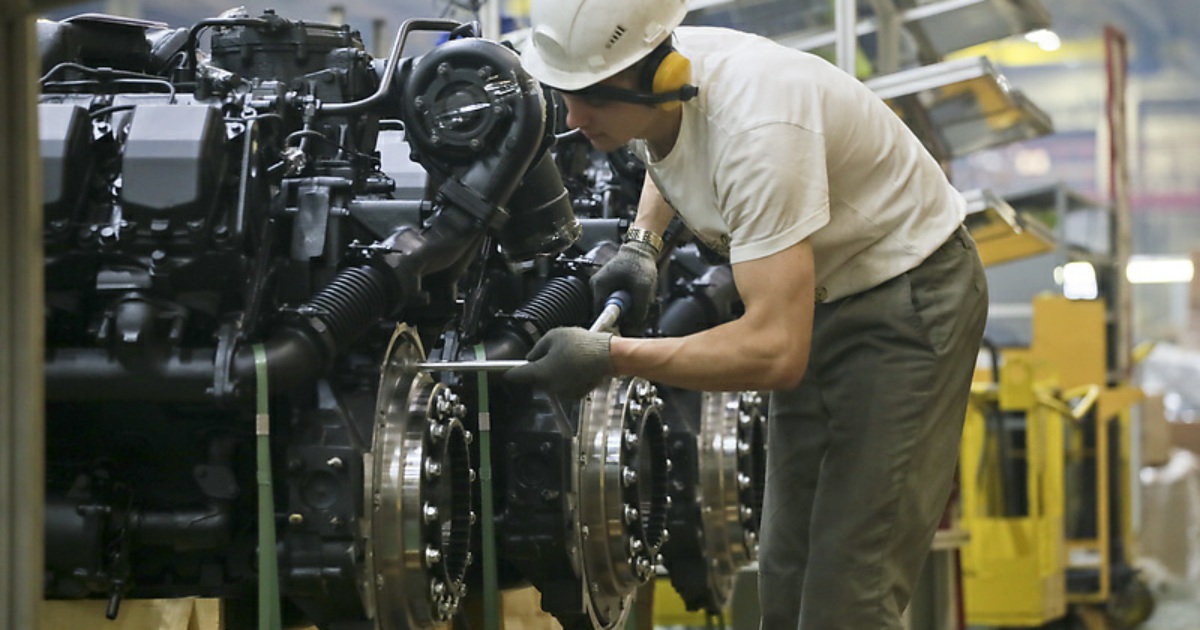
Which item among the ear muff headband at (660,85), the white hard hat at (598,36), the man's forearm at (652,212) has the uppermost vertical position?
the white hard hat at (598,36)

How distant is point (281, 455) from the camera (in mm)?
3256

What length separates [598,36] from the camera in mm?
2633

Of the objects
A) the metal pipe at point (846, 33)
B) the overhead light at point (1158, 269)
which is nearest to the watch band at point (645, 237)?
the metal pipe at point (846, 33)

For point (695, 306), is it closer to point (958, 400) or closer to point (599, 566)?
point (599, 566)

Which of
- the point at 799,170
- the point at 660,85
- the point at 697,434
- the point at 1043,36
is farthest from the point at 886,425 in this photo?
the point at 1043,36

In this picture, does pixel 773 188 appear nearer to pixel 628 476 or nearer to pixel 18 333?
pixel 18 333

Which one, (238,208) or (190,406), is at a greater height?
(238,208)

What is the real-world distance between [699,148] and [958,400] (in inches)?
24.3

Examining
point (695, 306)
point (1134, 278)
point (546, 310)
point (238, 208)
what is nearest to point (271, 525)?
point (238, 208)

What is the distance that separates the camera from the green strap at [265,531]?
3.07 metres

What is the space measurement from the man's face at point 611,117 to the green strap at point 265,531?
814 millimetres

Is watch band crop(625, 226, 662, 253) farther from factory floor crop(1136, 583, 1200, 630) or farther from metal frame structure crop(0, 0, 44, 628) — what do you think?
factory floor crop(1136, 583, 1200, 630)

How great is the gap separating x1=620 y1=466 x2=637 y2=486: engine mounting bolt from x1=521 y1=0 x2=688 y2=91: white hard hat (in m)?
1.59

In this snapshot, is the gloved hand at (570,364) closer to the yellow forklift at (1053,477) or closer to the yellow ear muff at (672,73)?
the yellow ear muff at (672,73)
